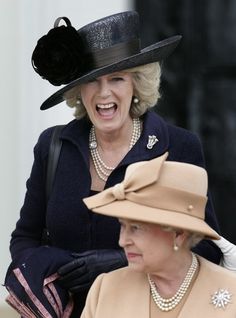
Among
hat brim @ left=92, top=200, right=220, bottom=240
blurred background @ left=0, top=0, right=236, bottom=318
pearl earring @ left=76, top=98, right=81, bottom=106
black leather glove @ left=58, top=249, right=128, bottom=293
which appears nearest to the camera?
hat brim @ left=92, top=200, right=220, bottom=240

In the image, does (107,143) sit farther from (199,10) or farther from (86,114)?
(199,10)

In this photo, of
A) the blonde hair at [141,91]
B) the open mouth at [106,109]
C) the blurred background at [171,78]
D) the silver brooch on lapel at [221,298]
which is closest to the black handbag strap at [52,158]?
the blonde hair at [141,91]

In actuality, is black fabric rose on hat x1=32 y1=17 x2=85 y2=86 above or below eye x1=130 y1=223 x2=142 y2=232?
above

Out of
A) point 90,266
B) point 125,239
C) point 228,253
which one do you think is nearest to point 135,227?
point 125,239

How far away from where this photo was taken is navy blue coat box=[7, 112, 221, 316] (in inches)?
163

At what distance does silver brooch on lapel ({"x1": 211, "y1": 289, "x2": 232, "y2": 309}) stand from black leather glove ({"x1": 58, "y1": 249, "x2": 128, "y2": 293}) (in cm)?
57

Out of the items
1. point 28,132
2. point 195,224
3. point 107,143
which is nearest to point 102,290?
point 195,224

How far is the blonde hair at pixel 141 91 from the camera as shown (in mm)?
4219

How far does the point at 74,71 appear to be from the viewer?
4.20 metres

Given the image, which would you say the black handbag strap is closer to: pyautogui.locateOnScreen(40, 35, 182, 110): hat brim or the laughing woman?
the laughing woman

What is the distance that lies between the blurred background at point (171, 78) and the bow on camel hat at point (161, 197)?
2196 mm

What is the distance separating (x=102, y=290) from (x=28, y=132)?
7.02ft

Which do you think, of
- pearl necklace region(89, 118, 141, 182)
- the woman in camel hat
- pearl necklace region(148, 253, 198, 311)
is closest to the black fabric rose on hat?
pearl necklace region(89, 118, 141, 182)

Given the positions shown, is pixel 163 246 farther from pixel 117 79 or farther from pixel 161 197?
pixel 117 79
